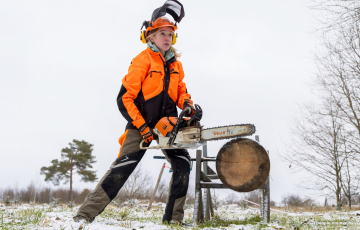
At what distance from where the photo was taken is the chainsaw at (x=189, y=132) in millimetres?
2773

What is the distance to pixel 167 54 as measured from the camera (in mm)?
3535

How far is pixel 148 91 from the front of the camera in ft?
11.0

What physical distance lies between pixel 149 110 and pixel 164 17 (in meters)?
1.24

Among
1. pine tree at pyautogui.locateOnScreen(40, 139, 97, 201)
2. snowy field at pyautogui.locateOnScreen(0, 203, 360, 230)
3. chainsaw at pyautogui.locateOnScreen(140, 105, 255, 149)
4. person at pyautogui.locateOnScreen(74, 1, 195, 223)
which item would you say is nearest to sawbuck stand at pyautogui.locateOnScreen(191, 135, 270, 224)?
snowy field at pyautogui.locateOnScreen(0, 203, 360, 230)

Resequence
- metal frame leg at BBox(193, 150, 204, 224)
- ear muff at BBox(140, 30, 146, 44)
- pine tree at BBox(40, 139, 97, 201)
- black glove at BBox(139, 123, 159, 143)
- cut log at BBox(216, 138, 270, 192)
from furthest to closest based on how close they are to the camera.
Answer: pine tree at BBox(40, 139, 97, 201), metal frame leg at BBox(193, 150, 204, 224), ear muff at BBox(140, 30, 146, 44), black glove at BBox(139, 123, 159, 143), cut log at BBox(216, 138, 270, 192)

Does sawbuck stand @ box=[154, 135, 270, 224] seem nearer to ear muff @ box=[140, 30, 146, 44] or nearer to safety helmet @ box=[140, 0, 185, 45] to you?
ear muff @ box=[140, 30, 146, 44]

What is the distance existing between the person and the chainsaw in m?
0.17

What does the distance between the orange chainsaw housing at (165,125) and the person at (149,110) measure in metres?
0.14

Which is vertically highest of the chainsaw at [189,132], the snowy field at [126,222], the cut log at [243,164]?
the chainsaw at [189,132]

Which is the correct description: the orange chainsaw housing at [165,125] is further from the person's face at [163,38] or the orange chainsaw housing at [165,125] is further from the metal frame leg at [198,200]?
the metal frame leg at [198,200]

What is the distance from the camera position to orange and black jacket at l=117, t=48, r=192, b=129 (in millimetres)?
3248

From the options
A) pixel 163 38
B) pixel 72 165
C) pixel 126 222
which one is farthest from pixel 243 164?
pixel 72 165

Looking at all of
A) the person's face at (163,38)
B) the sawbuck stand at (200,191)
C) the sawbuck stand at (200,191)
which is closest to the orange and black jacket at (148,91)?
the person's face at (163,38)

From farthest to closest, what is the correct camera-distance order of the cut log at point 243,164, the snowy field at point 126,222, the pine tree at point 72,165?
the pine tree at point 72,165, the cut log at point 243,164, the snowy field at point 126,222
